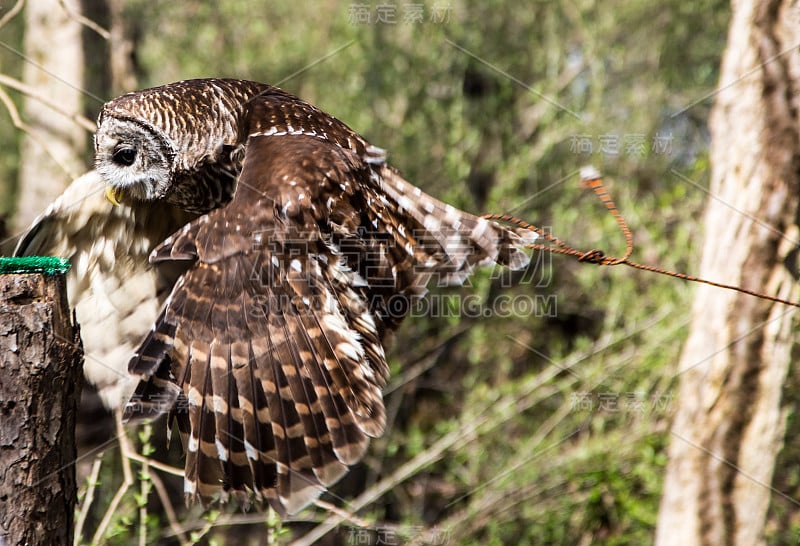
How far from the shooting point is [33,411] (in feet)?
6.59

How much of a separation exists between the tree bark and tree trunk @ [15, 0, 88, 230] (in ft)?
7.97

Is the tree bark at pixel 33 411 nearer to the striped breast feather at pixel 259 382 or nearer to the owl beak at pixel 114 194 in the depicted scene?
the striped breast feather at pixel 259 382

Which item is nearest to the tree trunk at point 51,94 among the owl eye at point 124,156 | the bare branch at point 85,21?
the bare branch at point 85,21

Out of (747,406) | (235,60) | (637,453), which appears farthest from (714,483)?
(235,60)

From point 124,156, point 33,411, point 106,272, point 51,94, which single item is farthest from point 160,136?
point 51,94

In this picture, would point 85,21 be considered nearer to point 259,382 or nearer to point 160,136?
point 160,136

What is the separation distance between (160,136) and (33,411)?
1.23 metres

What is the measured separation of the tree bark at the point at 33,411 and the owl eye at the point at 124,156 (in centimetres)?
101

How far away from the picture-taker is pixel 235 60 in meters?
6.87

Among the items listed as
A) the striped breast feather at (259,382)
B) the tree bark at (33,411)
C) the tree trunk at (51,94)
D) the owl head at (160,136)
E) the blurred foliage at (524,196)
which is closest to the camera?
the tree bark at (33,411)

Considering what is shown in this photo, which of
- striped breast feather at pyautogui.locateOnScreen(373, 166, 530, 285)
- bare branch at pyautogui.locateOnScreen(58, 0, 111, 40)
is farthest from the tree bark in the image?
bare branch at pyautogui.locateOnScreen(58, 0, 111, 40)

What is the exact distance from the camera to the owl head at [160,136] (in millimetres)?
2896

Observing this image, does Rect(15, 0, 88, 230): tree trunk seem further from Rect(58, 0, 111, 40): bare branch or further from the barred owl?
the barred owl

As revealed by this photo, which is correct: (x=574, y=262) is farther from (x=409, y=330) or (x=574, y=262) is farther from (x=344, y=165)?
(x=344, y=165)
